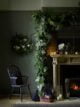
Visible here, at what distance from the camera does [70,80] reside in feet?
25.6

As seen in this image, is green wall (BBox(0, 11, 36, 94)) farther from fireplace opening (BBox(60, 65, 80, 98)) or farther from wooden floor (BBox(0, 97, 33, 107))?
fireplace opening (BBox(60, 65, 80, 98))

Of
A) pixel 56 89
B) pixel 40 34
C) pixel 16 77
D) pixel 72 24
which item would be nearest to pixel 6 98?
pixel 16 77

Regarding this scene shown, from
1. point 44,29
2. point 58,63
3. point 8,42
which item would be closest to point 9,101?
point 58,63

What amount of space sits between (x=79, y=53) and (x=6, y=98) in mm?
2108

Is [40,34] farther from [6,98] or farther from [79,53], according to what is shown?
[6,98]

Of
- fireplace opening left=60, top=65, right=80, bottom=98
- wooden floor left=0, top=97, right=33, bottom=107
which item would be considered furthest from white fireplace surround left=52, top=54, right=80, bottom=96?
wooden floor left=0, top=97, right=33, bottom=107

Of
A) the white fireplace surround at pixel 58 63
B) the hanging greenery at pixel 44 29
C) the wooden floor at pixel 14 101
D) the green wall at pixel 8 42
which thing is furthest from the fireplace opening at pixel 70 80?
the green wall at pixel 8 42

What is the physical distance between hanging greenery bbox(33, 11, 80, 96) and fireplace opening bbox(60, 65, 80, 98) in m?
0.52

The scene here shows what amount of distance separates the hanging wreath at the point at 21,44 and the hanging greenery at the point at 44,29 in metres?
0.40

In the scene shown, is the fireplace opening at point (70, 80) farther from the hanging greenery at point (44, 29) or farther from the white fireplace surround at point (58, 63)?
the hanging greenery at point (44, 29)

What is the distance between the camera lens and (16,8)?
844 centimetres

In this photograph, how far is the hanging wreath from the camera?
327 inches

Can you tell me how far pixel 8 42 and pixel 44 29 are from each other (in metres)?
1.13

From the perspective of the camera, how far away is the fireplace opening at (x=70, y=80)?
7758 mm
